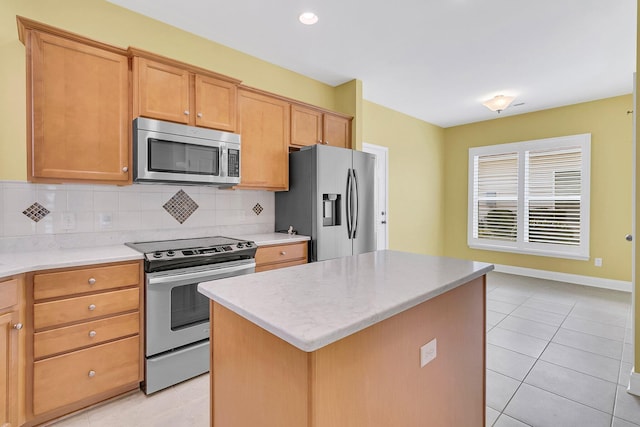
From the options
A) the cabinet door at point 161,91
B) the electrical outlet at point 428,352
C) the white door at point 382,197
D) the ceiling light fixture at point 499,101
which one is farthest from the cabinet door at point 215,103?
the ceiling light fixture at point 499,101

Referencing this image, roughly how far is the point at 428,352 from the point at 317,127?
288 centimetres

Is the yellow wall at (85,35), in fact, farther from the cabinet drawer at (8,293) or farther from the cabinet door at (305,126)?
the cabinet drawer at (8,293)

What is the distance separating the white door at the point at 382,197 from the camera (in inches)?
196

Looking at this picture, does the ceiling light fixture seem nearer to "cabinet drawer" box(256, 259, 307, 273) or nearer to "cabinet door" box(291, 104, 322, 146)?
"cabinet door" box(291, 104, 322, 146)

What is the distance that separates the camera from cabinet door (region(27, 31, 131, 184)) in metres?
1.97

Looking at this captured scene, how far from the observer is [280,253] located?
9.53 feet

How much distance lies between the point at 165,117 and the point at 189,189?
0.72 m

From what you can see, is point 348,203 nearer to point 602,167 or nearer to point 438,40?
point 438,40

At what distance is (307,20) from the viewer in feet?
8.90

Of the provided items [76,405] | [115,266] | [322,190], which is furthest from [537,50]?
[76,405]

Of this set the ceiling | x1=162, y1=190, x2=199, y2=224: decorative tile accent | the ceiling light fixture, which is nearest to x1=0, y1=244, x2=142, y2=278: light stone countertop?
x1=162, y1=190, x2=199, y2=224: decorative tile accent

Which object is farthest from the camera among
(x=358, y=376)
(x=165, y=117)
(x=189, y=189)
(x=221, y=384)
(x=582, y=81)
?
(x=582, y=81)

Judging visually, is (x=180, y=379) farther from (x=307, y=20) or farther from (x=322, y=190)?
(x=307, y=20)

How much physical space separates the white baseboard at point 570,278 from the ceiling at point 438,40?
269 cm
